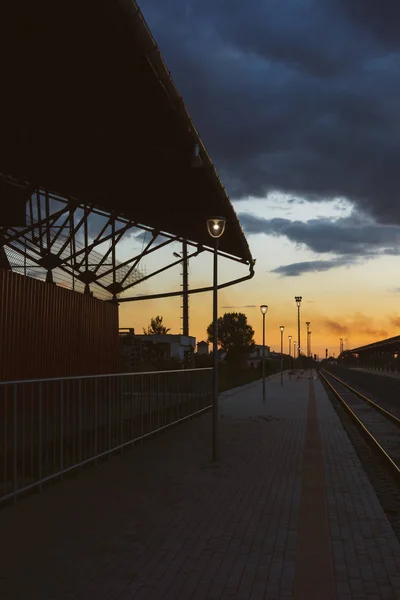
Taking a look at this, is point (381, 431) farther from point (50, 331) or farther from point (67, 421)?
point (67, 421)

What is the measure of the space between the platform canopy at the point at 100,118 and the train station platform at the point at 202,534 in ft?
18.5

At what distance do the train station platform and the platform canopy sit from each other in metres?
5.63

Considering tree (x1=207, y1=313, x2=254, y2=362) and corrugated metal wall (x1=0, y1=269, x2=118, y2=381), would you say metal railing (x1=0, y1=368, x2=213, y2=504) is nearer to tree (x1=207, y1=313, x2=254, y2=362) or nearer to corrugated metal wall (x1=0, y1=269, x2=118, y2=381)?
corrugated metal wall (x1=0, y1=269, x2=118, y2=381)

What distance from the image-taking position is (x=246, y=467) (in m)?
10.6

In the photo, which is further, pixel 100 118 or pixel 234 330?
pixel 234 330

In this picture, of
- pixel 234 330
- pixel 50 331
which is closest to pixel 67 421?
pixel 50 331

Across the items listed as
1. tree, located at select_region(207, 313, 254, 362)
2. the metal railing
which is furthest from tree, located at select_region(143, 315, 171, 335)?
the metal railing

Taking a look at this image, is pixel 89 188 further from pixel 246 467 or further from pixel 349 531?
pixel 349 531

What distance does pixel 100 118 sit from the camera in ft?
39.9

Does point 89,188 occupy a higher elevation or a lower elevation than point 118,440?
higher

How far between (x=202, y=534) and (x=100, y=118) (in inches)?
322

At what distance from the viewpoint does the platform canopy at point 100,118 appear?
8422mm

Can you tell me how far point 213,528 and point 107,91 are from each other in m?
7.02

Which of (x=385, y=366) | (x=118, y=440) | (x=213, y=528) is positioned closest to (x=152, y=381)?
(x=118, y=440)
